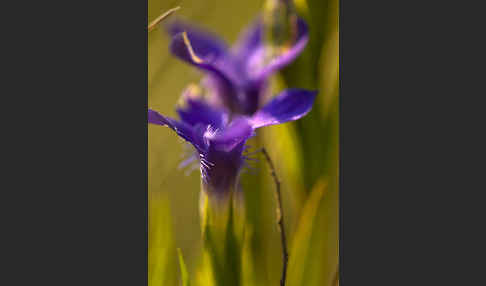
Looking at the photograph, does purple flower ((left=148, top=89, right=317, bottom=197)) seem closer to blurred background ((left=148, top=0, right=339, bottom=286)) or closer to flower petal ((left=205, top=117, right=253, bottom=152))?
flower petal ((left=205, top=117, right=253, bottom=152))

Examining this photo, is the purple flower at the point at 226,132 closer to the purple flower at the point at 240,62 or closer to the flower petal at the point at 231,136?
the flower petal at the point at 231,136

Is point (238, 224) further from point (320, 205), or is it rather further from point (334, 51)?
point (334, 51)

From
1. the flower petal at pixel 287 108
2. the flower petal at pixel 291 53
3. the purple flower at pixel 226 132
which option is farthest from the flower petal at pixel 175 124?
the flower petal at pixel 291 53

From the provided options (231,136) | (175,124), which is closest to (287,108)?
(231,136)

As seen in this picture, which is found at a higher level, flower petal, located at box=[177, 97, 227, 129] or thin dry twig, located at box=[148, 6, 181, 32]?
thin dry twig, located at box=[148, 6, 181, 32]

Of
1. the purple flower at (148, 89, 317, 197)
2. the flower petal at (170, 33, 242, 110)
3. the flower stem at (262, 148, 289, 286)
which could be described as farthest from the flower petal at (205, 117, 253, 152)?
the flower petal at (170, 33, 242, 110)

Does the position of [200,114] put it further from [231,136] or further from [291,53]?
[291,53]
